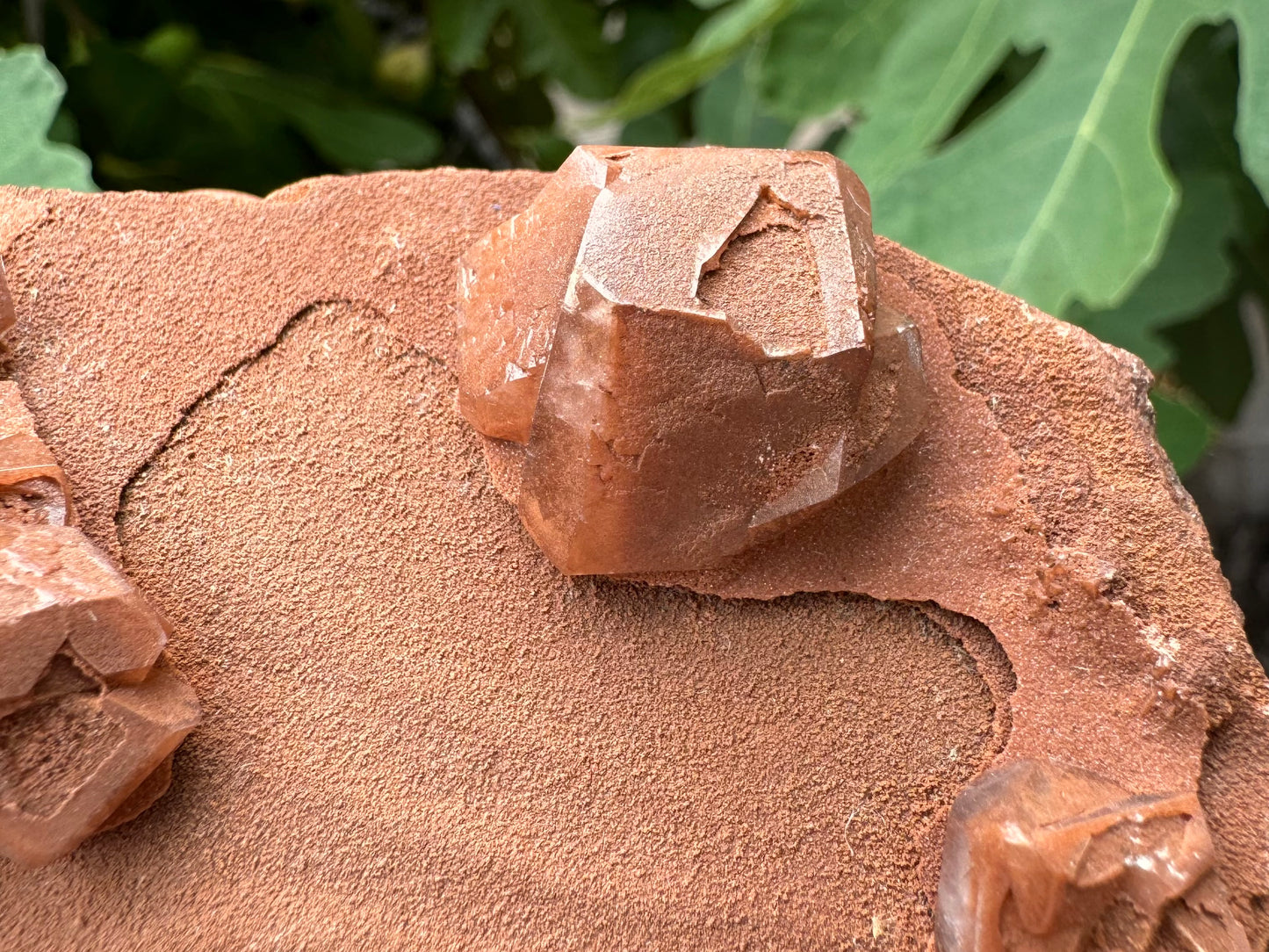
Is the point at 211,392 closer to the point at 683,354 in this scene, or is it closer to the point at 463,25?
the point at 683,354

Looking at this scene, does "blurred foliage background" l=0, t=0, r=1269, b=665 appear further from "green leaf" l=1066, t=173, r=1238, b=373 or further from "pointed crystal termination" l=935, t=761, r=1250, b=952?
"pointed crystal termination" l=935, t=761, r=1250, b=952

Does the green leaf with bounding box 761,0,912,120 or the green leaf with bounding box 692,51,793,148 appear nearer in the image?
the green leaf with bounding box 761,0,912,120

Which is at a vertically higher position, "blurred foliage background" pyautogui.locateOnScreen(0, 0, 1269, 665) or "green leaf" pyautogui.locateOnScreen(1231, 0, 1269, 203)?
"green leaf" pyautogui.locateOnScreen(1231, 0, 1269, 203)

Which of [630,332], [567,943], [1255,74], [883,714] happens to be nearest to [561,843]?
[567,943]

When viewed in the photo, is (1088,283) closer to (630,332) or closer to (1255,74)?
(1255,74)

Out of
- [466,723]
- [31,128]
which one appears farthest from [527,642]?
[31,128]

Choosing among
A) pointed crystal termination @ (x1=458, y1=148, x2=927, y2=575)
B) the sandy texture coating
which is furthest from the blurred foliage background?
pointed crystal termination @ (x1=458, y1=148, x2=927, y2=575)

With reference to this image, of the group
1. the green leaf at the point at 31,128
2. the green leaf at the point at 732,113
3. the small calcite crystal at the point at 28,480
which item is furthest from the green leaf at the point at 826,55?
the small calcite crystal at the point at 28,480
